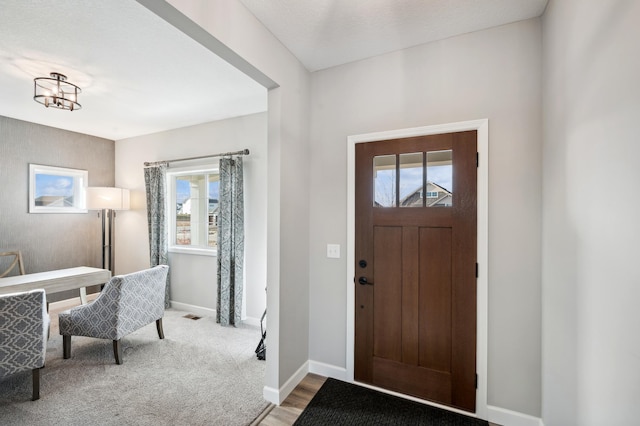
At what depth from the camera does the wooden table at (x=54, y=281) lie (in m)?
2.70

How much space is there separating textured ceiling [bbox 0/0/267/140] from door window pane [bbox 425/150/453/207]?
193cm

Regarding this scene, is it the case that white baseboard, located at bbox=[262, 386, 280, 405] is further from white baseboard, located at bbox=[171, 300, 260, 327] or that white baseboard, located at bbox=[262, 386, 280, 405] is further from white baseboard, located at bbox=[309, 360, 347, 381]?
white baseboard, located at bbox=[171, 300, 260, 327]

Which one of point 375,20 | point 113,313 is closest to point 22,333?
point 113,313

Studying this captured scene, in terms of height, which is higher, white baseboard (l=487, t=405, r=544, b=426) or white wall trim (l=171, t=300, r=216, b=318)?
white baseboard (l=487, t=405, r=544, b=426)

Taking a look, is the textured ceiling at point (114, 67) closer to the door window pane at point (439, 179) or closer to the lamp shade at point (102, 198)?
the lamp shade at point (102, 198)

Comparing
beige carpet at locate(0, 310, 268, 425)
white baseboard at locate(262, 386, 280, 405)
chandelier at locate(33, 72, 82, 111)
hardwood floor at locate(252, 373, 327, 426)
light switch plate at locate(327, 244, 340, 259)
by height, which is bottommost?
beige carpet at locate(0, 310, 268, 425)

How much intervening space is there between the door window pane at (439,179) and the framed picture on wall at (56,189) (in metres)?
5.23

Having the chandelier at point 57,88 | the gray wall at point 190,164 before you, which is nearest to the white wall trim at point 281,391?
the gray wall at point 190,164

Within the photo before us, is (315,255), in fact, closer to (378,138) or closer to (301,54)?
(378,138)

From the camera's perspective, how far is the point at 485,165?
1.90 metres

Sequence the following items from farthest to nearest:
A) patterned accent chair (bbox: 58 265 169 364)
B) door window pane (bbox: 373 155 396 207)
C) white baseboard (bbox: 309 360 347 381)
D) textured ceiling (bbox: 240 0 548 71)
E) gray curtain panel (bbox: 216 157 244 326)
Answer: gray curtain panel (bbox: 216 157 244 326) < patterned accent chair (bbox: 58 265 169 364) < white baseboard (bbox: 309 360 347 381) < door window pane (bbox: 373 155 396 207) < textured ceiling (bbox: 240 0 548 71)

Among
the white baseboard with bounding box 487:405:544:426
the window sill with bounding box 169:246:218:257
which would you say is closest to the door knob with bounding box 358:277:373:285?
the white baseboard with bounding box 487:405:544:426

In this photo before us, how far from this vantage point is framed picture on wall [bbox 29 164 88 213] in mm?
3961

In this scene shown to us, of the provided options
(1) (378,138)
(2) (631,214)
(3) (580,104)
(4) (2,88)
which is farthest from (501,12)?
(4) (2,88)
